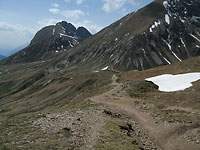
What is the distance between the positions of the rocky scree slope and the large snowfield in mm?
85840

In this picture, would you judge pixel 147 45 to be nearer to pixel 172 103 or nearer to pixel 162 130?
pixel 172 103

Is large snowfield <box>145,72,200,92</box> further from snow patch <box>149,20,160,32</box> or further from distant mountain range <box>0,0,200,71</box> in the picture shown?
snow patch <box>149,20,160,32</box>

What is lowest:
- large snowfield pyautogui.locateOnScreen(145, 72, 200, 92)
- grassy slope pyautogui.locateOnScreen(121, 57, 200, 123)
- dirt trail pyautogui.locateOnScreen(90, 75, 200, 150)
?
dirt trail pyautogui.locateOnScreen(90, 75, 200, 150)

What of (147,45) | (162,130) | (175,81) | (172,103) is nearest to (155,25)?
(147,45)

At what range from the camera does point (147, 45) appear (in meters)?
161

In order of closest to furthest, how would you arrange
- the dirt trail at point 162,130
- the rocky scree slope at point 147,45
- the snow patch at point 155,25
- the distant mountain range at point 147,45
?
1. the dirt trail at point 162,130
2. the rocky scree slope at point 147,45
3. the distant mountain range at point 147,45
4. the snow patch at point 155,25

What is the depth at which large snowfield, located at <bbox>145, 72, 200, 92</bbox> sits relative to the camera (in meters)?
43.6

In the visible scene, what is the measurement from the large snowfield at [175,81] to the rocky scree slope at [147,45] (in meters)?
85.8

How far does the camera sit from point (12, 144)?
16516mm

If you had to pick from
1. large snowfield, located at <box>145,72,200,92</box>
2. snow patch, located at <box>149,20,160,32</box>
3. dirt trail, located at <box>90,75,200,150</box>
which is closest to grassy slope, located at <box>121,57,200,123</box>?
dirt trail, located at <box>90,75,200,150</box>

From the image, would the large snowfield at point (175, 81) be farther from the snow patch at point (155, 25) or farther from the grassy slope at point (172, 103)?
the snow patch at point (155, 25)

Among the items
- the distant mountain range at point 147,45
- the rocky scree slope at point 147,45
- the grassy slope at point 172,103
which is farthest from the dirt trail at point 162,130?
the distant mountain range at point 147,45

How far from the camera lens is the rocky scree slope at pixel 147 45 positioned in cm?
14962

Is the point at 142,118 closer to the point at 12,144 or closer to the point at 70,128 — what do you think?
the point at 70,128
